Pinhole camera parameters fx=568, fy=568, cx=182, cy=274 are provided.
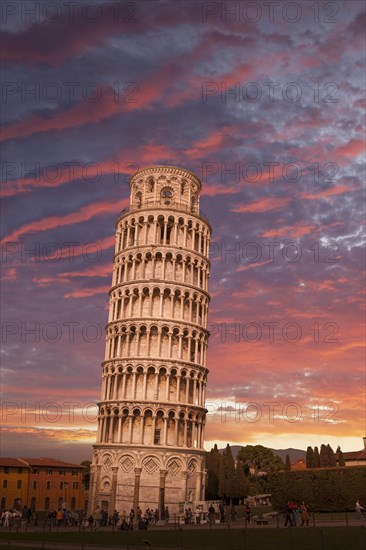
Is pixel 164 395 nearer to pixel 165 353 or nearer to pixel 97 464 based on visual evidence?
pixel 165 353

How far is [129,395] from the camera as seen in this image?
63.4m

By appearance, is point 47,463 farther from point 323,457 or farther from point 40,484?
point 323,457

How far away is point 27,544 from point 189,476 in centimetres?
3205

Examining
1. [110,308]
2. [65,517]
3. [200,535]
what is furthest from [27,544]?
[110,308]

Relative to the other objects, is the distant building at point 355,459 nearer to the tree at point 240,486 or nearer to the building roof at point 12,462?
the tree at point 240,486

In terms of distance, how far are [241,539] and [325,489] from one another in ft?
85.7

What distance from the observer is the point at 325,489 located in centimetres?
5466

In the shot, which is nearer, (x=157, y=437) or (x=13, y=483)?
(x=157, y=437)

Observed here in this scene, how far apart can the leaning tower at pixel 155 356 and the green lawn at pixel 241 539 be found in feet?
74.8

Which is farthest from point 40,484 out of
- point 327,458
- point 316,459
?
point 327,458

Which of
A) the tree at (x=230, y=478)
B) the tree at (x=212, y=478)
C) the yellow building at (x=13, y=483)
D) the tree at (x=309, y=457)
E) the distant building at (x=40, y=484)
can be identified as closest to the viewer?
the tree at (x=230, y=478)

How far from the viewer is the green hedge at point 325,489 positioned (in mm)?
53969

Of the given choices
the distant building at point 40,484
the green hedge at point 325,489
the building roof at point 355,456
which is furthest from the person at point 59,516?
the building roof at point 355,456

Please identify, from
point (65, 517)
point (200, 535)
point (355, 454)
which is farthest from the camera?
point (355, 454)
